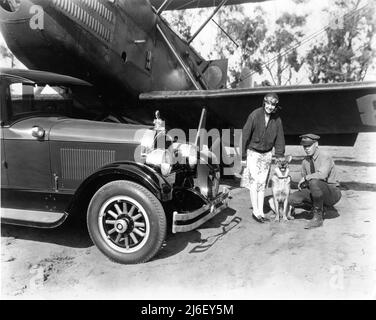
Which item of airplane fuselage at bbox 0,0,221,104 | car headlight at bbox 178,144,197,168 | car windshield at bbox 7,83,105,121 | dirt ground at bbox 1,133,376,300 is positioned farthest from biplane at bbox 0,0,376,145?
car headlight at bbox 178,144,197,168

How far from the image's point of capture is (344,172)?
8906 millimetres

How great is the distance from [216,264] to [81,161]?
5.77ft

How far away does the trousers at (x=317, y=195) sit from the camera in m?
4.91

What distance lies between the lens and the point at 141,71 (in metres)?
6.99

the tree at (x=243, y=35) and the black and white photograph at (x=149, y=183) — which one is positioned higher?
the tree at (x=243, y=35)

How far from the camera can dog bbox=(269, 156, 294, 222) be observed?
5070 millimetres

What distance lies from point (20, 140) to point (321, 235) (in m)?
3.44

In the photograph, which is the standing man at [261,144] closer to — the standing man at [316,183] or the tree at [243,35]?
the standing man at [316,183]

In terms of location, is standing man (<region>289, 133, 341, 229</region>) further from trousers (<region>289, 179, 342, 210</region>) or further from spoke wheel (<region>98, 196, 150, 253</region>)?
spoke wheel (<region>98, 196, 150, 253</region>)

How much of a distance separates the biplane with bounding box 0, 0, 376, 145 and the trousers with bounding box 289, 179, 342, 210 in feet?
5.01

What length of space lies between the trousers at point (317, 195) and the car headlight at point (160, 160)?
192cm

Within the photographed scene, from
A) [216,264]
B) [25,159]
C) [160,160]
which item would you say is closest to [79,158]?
[25,159]

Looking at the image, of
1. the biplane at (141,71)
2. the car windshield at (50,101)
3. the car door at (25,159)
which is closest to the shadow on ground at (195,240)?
the car door at (25,159)
